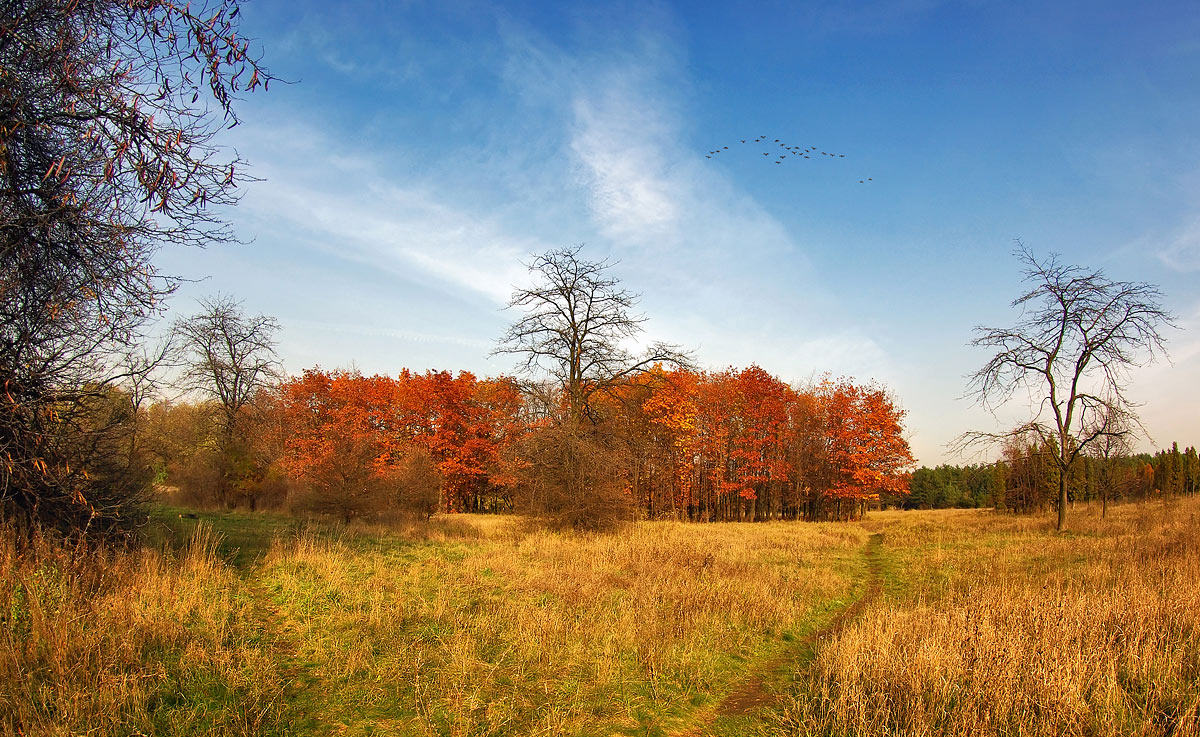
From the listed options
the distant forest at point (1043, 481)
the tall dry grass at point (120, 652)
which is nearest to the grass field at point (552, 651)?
the tall dry grass at point (120, 652)

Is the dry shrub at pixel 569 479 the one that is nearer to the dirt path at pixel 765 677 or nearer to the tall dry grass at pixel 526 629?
the tall dry grass at pixel 526 629

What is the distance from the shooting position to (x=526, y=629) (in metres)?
7.52

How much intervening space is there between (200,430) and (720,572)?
27.6 m

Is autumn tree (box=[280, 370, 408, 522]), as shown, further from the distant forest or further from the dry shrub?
the distant forest

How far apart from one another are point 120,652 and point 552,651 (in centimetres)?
432

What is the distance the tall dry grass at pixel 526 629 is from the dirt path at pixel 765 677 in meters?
0.21

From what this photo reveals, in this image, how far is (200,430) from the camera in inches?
1110

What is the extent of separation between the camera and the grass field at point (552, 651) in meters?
4.91

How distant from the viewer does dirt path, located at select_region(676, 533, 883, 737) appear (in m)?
5.96

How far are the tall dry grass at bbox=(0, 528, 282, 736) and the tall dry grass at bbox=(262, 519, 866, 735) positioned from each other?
2.38 ft

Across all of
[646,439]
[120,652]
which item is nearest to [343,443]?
[120,652]

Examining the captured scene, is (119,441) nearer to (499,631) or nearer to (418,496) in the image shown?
(499,631)

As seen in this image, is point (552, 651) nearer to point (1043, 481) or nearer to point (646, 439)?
point (646, 439)

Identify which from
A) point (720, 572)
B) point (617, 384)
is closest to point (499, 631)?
point (720, 572)
